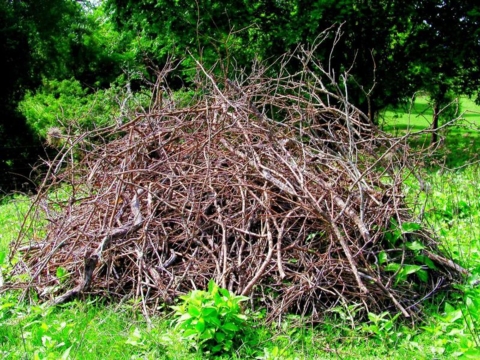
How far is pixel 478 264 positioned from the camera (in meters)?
4.30

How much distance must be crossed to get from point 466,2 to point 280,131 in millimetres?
6704

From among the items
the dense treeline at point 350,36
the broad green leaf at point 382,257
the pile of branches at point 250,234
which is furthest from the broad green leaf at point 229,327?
the dense treeline at point 350,36

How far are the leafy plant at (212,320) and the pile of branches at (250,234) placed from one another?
1.40ft

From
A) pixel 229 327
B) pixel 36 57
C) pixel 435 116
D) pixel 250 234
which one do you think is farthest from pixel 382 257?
pixel 36 57

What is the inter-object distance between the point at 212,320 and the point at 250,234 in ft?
3.02

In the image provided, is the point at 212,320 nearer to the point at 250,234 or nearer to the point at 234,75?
the point at 250,234

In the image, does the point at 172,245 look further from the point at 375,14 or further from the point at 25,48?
the point at 25,48

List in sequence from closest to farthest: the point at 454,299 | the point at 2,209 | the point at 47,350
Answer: the point at 47,350
the point at 454,299
the point at 2,209

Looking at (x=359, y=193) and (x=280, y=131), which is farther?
(x=280, y=131)

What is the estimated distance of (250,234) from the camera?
416 cm

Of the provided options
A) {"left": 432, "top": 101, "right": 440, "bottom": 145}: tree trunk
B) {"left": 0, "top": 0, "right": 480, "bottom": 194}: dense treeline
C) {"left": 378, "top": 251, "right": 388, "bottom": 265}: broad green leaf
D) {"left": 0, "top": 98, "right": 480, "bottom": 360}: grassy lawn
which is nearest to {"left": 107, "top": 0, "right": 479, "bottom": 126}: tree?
{"left": 0, "top": 0, "right": 480, "bottom": 194}: dense treeline

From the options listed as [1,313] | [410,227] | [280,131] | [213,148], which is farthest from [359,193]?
[1,313]

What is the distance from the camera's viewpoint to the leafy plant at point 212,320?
3.37m

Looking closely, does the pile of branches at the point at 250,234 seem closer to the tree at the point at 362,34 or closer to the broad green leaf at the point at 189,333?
the broad green leaf at the point at 189,333
